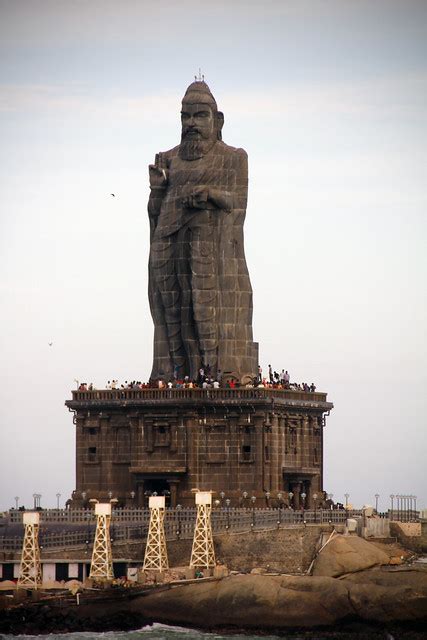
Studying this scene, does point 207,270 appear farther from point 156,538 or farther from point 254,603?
point 254,603

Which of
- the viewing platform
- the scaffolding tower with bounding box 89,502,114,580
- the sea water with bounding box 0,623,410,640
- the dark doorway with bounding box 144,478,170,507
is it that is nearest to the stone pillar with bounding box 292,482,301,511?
the viewing platform

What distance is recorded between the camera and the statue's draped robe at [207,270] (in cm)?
13262

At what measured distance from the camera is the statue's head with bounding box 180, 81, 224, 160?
13212cm

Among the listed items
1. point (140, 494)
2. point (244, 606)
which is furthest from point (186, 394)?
point (244, 606)

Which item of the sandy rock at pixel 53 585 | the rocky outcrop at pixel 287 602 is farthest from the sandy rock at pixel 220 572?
the sandy rock at pixel 53 585

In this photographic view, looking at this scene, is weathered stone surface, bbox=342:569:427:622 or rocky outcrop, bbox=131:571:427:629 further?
rocky outcrop, bbox=131:571:427:629

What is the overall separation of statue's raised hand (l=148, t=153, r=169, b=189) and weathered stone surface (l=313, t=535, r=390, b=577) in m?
21.9

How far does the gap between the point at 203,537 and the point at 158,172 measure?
70.8ft

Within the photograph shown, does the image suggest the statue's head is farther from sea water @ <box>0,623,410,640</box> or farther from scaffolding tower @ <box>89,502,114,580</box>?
sea water @ <box>0,623,410,640</box>

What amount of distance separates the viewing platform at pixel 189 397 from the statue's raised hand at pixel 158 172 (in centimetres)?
1006

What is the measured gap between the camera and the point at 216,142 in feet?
437

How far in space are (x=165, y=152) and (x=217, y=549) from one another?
22.5 m

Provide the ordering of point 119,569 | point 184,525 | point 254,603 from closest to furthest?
point 254,603, point 119,569, point 184,525

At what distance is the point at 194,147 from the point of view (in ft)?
435
